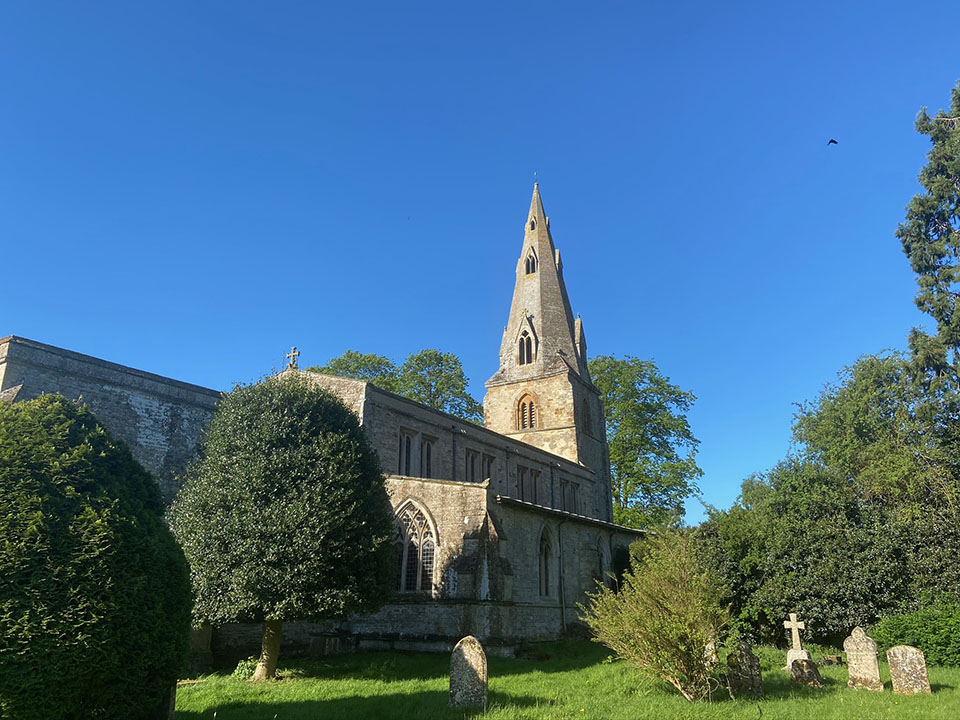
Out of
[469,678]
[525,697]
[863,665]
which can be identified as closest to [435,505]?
[525,697]

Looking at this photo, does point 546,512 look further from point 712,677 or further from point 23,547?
point 23,547

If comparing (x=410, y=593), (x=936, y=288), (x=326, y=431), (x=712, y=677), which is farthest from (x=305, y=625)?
(x=936, y=288)

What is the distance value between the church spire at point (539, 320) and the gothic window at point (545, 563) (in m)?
16.1

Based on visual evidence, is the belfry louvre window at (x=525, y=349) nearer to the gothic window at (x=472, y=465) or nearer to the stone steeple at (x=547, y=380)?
the stone steeple at (x=547, y=380)

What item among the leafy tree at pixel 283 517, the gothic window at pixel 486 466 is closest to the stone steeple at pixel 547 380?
the gothic window at pixel 486 466

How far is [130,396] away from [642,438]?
34.4 meters

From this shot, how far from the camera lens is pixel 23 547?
288 inches

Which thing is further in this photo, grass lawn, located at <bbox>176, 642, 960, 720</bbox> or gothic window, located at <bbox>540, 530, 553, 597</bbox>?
gothic window, located at <bbox>540, 530, 553, 597</bbox>

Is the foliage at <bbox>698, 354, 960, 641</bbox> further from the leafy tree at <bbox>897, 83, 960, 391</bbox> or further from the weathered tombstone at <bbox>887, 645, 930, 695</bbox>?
the weathered tombstone at <bbox>887, 645, 930, 695</bbox>

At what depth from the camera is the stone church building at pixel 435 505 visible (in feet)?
61.7

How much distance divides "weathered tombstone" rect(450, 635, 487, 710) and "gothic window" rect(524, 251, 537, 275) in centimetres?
3604

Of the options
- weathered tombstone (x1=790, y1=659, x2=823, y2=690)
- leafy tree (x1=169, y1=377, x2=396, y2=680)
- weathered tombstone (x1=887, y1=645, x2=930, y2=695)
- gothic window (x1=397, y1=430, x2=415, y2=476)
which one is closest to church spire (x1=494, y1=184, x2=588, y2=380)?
gothic window (x1=397, y1=430, x2=415, y2=476)

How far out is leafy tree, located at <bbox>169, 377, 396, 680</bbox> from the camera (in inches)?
558

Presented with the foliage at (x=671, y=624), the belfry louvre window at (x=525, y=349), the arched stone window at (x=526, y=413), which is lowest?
the foliage at (x=671, y=624)
